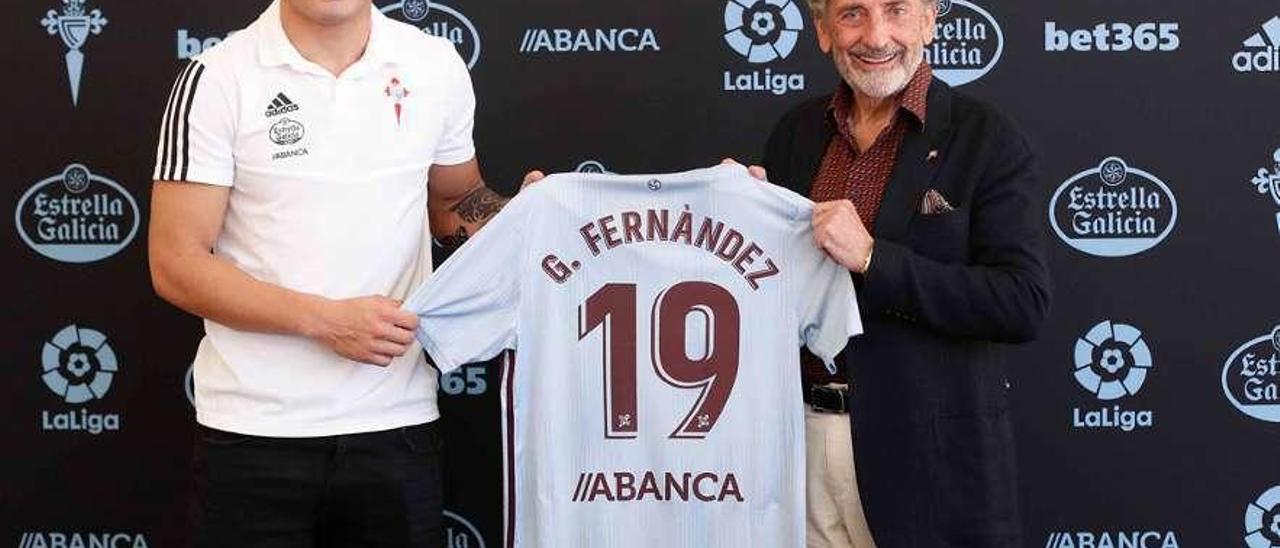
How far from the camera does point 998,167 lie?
2111 mm

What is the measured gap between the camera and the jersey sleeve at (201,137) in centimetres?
212

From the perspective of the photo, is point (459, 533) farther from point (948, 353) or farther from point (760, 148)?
point (948, 353)

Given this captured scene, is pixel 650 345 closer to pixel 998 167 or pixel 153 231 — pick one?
pixel 998 167

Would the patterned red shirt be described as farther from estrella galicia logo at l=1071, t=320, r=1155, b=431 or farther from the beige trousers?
estrella galicia logo at l=1071, t=320, r=1155, b=431

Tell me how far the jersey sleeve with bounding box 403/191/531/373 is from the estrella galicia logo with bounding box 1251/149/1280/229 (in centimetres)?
172

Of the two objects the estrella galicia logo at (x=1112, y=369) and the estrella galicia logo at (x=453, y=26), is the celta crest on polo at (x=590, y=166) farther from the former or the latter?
the estrella galicia logo at (x=1112, y=369)

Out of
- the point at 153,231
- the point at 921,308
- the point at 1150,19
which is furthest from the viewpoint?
the point at 1150,19

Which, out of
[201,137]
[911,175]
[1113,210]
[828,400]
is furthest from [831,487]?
[1113,210]

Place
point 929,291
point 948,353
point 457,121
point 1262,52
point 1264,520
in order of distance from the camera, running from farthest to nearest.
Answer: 1. point 1264,520
2. point 1262,52
3. point 457,121
4. point 948,353
5. point 929,291

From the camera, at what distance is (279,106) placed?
2.14 m

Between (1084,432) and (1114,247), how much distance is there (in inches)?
16.3

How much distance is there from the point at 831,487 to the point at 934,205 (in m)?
0.48

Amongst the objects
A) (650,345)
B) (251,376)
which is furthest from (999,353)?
(251,376)

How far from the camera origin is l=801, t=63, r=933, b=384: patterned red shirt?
7.13 ft
